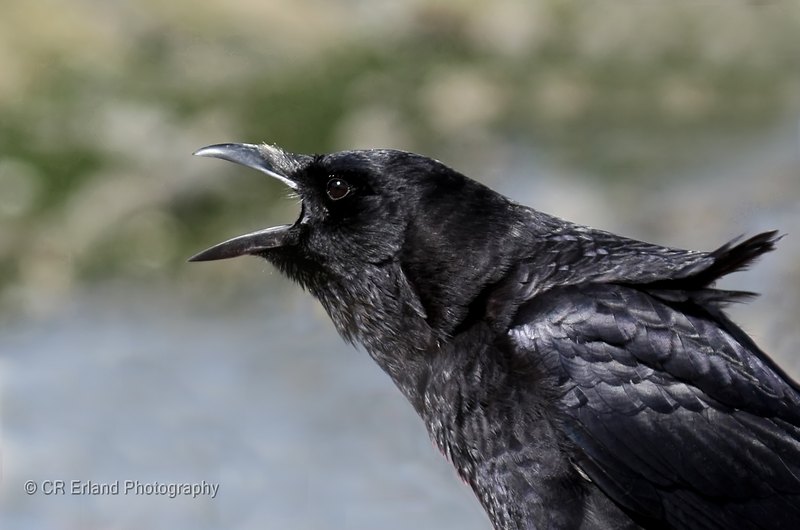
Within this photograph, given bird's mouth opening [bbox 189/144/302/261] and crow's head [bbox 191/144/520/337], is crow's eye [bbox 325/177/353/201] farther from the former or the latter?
bird's mouth opening [bbox 189/144/302/261]

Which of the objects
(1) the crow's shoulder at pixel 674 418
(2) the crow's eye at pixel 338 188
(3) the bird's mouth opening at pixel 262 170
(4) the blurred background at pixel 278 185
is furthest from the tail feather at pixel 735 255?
(4) the blurred background at pixel 278 185

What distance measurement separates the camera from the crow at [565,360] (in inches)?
156

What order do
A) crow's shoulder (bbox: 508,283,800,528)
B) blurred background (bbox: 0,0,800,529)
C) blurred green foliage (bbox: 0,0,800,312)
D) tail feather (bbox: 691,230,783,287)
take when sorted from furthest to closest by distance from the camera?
blurred green foliage (bbox: 0,0,800,312) < blurred background (bbox: 0,0,800,529) < tail feather (bbox: 691,230,783,287) < crow's shoulder (bbox: 508,283,800,528)

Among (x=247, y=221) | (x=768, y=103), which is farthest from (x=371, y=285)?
(x=768, y=103)

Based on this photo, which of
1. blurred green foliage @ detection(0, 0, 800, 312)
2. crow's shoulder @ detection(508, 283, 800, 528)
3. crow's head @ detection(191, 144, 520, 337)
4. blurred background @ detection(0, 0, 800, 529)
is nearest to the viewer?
crow's shoulder @ detection(508, 283, 800, 528)

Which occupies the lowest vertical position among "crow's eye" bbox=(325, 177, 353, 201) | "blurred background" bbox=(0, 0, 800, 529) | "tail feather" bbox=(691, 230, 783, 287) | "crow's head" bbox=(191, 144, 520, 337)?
"tail feather" bbox=(691, 230, 783, 287)

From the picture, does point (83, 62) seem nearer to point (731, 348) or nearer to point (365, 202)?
point (365, 202)

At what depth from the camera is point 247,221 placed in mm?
10273

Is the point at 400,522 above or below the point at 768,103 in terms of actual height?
below

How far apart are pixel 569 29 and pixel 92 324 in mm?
Result: 6883

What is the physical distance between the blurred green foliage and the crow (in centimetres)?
574

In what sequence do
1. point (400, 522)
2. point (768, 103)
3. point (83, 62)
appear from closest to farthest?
point (400, 522) < point (83, 62) < point (768, 103)

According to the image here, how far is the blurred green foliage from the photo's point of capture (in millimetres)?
10328

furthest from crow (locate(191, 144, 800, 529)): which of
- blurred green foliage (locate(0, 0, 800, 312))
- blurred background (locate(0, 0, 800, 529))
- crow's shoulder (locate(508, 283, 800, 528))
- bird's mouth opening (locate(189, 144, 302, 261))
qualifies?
blurred green foliage (locate(0, 0, 800, 312))
